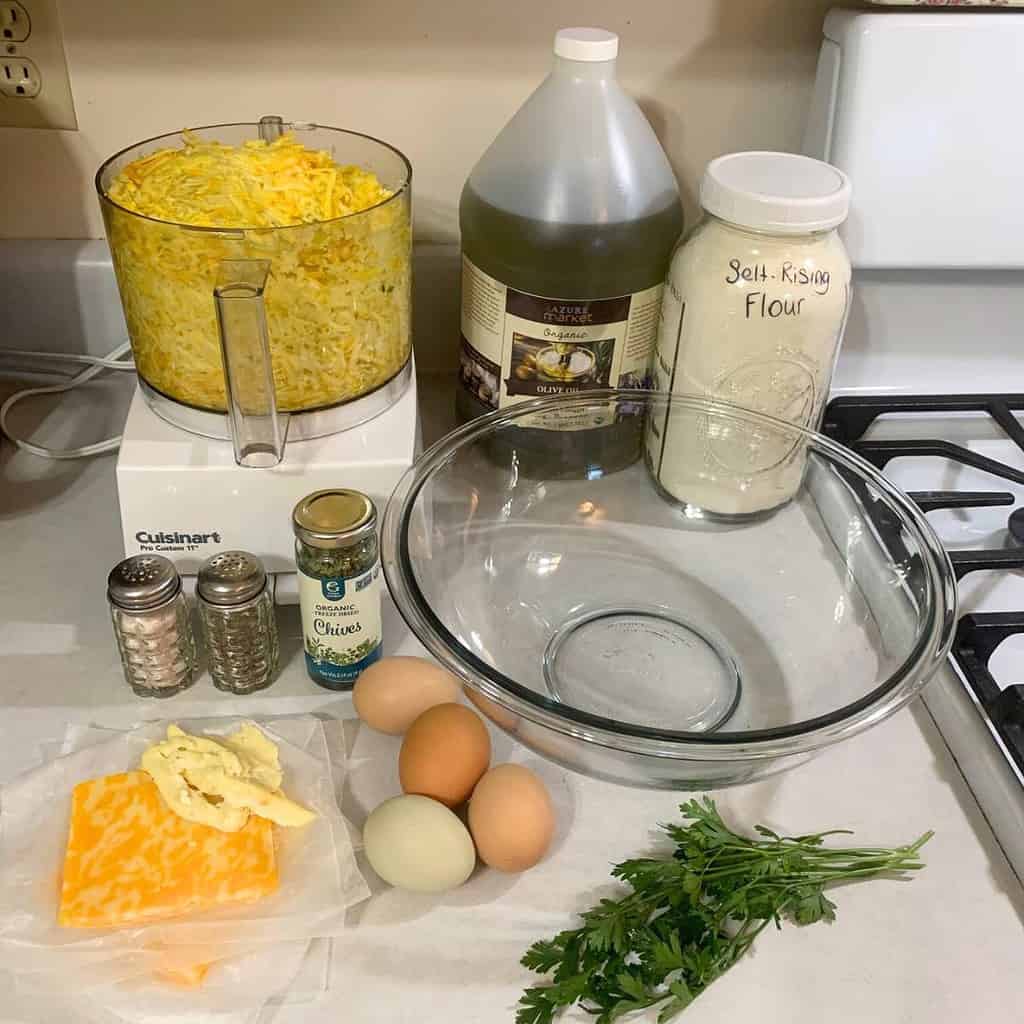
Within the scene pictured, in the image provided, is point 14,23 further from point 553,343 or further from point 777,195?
point 777,195

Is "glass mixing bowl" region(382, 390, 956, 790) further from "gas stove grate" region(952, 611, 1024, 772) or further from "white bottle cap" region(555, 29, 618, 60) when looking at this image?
"white bottle cap" region(555, 29, 618, 60)

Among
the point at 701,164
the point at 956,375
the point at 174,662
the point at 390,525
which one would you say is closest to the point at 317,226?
the point at 390,525

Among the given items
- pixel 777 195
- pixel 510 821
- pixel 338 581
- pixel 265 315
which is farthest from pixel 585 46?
pixel 510 821

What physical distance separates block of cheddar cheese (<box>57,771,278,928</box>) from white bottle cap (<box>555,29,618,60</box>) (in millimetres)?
510

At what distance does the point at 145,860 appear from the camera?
1.78 ft

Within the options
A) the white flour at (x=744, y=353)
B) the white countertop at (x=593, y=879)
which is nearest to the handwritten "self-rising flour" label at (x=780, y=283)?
the white flour at (x=744, y=353)

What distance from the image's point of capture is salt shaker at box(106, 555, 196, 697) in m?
0.62

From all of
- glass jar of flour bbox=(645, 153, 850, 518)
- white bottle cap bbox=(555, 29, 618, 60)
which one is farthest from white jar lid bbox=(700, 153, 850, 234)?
white bottle cap bbox=(555, 29, 618, 60)

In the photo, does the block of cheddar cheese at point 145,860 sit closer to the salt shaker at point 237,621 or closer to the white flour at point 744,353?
the salt shaker at point 237,621

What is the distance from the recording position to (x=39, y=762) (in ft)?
2.02

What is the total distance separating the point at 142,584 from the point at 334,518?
0.39 ft

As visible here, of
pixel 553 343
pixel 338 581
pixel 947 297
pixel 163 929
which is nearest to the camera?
pixel 163 929

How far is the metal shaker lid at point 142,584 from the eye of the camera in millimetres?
612

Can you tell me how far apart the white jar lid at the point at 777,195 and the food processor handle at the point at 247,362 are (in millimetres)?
294
